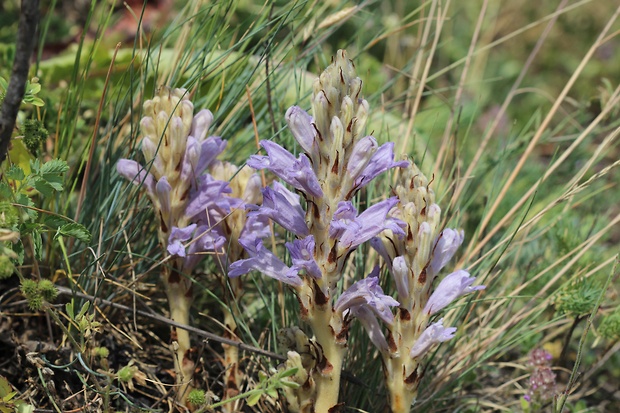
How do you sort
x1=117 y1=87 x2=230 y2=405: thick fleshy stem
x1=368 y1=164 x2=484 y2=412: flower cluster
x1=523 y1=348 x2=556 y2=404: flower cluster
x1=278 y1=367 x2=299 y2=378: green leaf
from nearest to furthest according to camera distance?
x1=278 y1=367 x2=299 y2=378: green leaf, x1=368 y1=164 x2=484 y2=412: flower cluster, x1=117 y1=87 x2=230 y2=405: thick fleshy stem, x1=523 y1=348 x2=556 y2=404: flower cluster

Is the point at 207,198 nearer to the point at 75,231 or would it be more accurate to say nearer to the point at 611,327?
the point at 75,231

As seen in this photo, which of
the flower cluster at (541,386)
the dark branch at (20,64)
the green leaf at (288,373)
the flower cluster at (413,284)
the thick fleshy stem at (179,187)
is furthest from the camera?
the flower cluster at (541,386)

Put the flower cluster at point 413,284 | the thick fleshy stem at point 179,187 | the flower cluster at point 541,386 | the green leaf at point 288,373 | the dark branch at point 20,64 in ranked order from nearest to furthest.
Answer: the dark branch at point 20,64 → the green leaf at point 288,373 → the flower cluster at point 413,284 → the thick fleshy stem at point 179,187 → the flower cluster at point 541,386

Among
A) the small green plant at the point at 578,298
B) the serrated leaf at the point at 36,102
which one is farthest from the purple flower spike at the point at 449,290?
the serrated leaf at the point at 36,102

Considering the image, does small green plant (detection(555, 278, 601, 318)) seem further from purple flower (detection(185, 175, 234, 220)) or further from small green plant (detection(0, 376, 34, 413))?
small green plant (detection(0, 376, 34, 413))

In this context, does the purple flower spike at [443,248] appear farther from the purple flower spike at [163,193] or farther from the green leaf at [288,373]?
the purple flower spike at [163,193]

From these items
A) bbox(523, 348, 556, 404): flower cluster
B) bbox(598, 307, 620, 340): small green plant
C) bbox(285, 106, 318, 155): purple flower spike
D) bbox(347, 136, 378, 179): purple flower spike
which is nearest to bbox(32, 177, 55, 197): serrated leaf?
bbox(285, 106, 318, 155): purple flower spike
